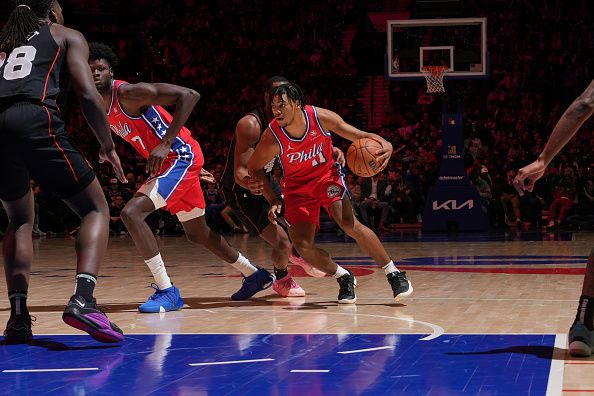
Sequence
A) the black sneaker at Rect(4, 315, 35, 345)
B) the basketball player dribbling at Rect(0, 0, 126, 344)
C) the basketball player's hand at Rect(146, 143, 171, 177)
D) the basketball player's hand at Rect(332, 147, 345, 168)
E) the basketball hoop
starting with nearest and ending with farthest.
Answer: the basketball player dribbling at Rect(0, 0, 126, 344)
the black sneaker at Rect(4, 315, 35, 345)
the basketball player's hand at Rect(146, 143, 171, 177)
the basketball player's hand at Rect(332, 147, 345, 168)
the basketball hoop

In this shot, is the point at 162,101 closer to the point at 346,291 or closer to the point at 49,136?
the point at 49,136

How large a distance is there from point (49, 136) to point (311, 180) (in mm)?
2466

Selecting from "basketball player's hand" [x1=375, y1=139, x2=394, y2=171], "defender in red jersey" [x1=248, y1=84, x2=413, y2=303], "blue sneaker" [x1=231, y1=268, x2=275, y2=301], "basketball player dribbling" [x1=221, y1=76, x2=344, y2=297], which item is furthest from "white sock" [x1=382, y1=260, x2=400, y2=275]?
"blue sneaker" [x1=231, y1=268, x2=275, y2=301]

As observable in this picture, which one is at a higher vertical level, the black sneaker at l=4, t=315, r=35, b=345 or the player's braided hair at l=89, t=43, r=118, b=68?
the player's braided hair at l=89, t=43, r=118, b=68

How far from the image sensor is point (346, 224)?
684 centimetres

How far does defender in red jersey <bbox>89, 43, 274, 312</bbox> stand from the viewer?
243 inches

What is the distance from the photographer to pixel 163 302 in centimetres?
643

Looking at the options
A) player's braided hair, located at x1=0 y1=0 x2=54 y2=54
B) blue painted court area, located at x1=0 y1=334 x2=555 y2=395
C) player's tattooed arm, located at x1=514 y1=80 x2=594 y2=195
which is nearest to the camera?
blue painted court area, located at x1=0 y1=334 x2=555 y2=395

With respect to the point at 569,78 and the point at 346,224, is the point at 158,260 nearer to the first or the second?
the point at 346,224

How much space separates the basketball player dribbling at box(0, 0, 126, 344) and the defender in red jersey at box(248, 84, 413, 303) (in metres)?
1.91

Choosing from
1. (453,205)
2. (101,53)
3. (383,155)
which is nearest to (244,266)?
(383,155)

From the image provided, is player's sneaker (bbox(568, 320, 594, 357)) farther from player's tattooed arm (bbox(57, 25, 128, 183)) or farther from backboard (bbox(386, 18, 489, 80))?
backboard (bbox(386, 18, 489, 80))

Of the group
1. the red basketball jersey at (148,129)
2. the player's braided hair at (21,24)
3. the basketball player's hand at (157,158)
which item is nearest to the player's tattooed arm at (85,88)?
the player's braided hair at (21,24)

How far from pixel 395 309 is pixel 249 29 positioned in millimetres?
18313
